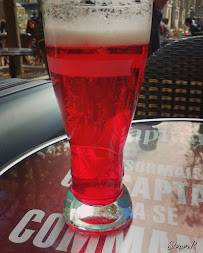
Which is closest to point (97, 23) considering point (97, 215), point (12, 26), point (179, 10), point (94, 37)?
point (94, 37)

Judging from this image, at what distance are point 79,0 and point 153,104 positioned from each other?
950mm

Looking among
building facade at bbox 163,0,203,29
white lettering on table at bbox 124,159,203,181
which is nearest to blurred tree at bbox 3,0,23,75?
white lettering on table at bbox 124,159,203,181

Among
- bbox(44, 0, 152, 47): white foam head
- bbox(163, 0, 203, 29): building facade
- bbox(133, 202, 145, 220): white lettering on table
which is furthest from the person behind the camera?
bbox(163, 0, 203, 29): building facade

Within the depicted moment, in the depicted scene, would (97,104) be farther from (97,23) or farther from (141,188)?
(141,188)

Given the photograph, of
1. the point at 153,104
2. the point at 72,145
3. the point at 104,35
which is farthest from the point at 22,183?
the point at 153,104

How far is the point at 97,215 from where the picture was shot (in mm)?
401

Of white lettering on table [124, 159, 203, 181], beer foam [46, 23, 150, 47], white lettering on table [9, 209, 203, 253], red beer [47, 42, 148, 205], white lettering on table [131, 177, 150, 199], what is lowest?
white lettering on table [124, 159, 203, 181]

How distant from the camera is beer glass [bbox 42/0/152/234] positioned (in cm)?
31

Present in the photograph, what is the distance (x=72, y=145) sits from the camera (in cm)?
40

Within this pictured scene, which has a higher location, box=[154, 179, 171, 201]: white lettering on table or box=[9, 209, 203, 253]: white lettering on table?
box=[9, 209, 203, 253]: white lettering on table

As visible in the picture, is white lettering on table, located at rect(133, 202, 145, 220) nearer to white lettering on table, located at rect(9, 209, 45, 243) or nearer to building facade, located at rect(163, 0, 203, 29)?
white lettering on table, located at rect(9, 209, 45, 243)

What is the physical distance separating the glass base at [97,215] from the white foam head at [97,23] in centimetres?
22

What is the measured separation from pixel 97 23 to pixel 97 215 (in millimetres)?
249

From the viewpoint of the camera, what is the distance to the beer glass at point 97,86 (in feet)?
1.03
